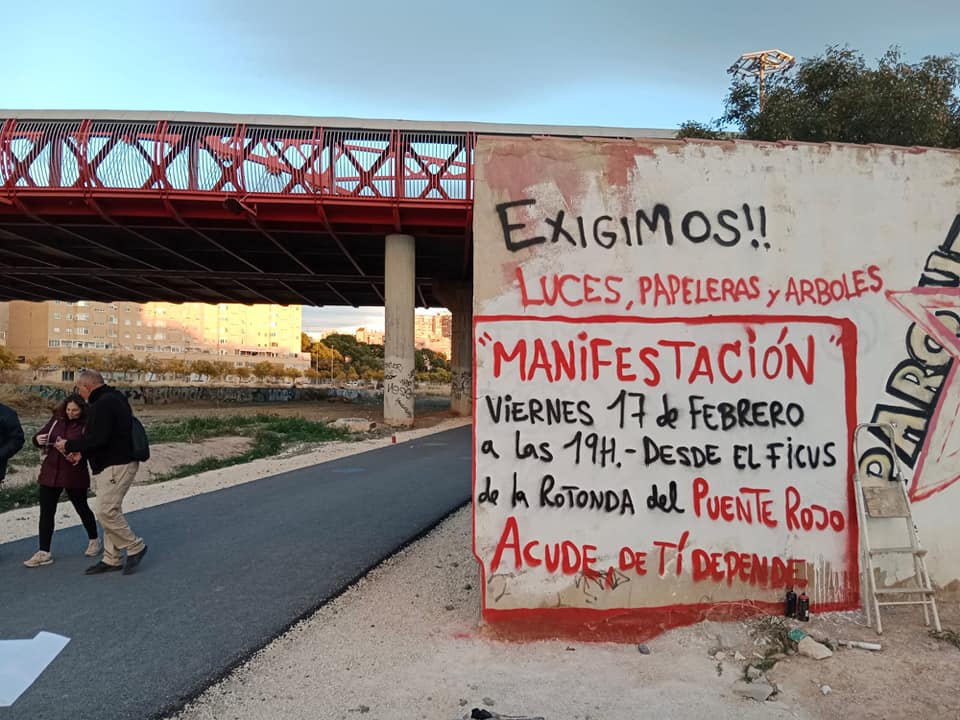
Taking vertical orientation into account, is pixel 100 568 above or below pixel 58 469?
below

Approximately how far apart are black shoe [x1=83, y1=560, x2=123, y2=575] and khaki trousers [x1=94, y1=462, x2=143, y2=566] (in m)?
0.03

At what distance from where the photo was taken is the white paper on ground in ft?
11.7

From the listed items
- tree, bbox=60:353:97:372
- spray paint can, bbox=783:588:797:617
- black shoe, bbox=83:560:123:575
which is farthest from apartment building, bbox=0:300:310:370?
spray paint can, bbox=783:588:797:617

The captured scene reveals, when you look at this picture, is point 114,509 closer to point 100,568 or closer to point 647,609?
point 100,568

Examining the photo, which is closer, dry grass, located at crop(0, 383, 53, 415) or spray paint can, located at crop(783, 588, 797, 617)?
spray paint can, located at crop(783, 588, 797, 617)

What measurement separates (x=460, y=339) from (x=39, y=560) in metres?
30.0

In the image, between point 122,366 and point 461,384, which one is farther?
point 122,366

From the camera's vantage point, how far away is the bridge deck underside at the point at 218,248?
24594 mm

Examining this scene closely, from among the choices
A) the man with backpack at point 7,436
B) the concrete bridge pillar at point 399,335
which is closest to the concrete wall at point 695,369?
the man with backpack at point 7,436

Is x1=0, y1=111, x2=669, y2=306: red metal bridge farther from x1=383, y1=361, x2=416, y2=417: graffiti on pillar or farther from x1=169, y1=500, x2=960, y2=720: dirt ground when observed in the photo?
x1=169, y1=500, x2=960, y2=720: dirt ground

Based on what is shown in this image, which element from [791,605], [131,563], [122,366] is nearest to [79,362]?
[122,366]

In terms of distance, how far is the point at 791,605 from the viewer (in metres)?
4.36

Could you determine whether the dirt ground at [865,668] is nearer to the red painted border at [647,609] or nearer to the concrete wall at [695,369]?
the red painted border at [647,609]

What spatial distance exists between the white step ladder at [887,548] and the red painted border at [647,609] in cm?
8
